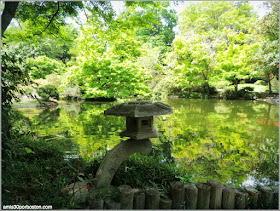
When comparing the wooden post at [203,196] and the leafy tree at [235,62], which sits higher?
the leafy tree at [235,62]

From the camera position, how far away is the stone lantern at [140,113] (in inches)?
73.0

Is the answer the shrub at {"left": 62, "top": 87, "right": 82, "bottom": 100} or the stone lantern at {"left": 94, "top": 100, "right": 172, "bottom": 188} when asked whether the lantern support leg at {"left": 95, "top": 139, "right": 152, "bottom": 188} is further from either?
the shrub at {"left": 62, "top": 87, "right": 82, "bottom": 100}

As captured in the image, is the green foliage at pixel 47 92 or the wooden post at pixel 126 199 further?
the green foliage at pixel 47 92

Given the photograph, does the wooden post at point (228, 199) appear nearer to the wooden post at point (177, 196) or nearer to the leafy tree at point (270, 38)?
the wooden post at point (177, 196)

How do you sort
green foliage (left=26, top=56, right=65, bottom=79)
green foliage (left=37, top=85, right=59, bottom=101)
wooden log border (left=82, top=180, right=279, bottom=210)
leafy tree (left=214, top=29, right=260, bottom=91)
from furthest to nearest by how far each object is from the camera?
green foliage (left=26, top=56, right=65, bottom=79) → leafy tree (left=214, top=29, right=260, bottom=91) → green foliage (left=37, top=85, right=59, bottom=101) → wooden log border (left=82, top=180, right=279, bottom=210)

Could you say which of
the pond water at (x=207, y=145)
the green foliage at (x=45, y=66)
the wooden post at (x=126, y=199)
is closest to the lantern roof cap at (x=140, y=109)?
the wooden post at (x=126, y=199)

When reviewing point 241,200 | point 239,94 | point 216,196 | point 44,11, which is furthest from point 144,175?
point 239,94

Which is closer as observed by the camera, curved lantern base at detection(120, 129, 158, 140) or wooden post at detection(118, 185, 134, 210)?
wooden post at detection(118, 185, 134, 210)

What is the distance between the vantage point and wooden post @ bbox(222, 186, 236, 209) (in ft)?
6.17

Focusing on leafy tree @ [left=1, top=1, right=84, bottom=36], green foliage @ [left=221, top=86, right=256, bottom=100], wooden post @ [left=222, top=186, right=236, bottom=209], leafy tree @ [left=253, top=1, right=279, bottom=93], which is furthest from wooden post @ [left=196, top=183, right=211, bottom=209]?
green foliage @ [left=221, top=86, right=256, bottom=100]

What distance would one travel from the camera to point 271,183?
2.58 metres

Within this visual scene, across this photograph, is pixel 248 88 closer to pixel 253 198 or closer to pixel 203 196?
pixel 253 198

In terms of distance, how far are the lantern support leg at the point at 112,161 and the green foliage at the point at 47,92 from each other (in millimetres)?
10807

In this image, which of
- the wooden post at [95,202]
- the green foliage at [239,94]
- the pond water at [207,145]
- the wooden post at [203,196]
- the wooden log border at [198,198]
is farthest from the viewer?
the green foliage at [239,94]
